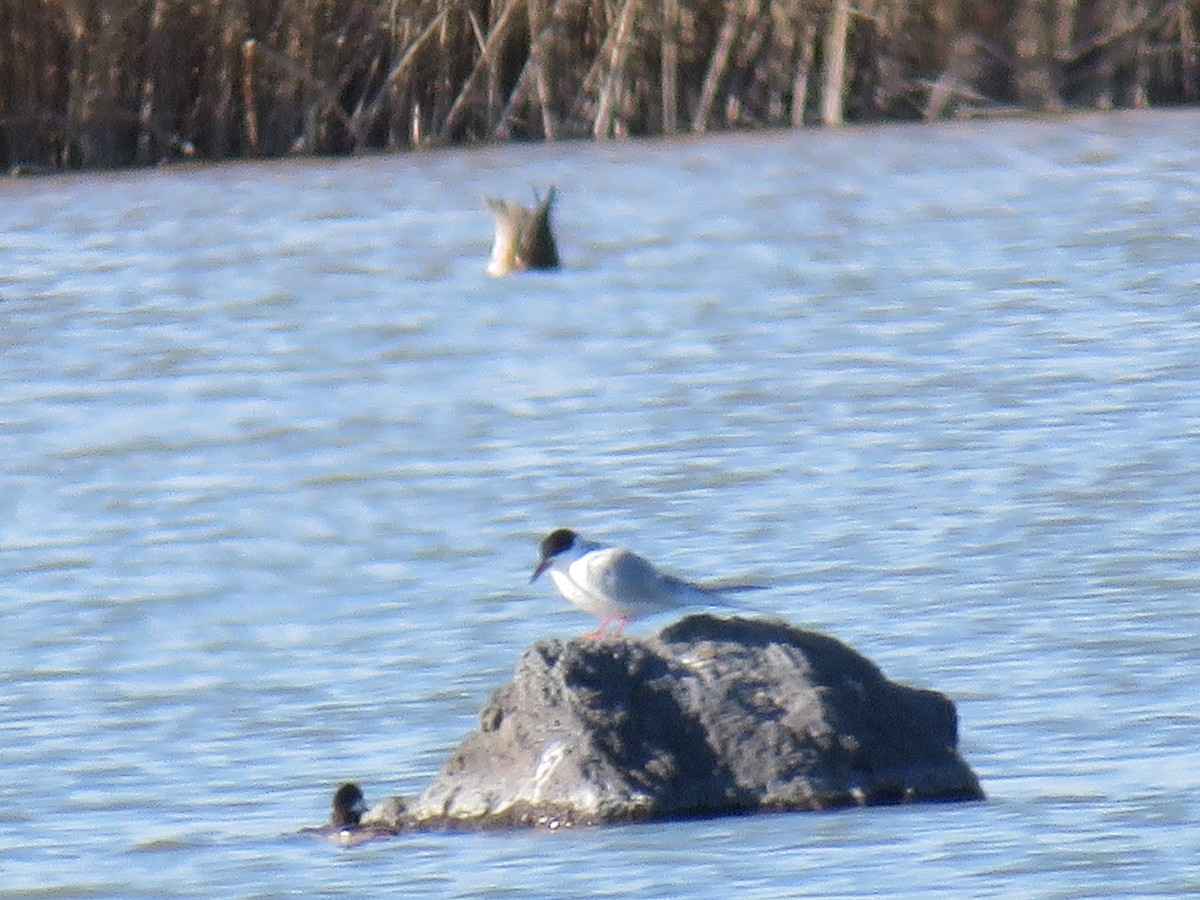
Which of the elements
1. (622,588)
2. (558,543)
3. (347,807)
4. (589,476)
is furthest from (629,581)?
(589,476)

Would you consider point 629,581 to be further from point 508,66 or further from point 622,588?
point 508,66

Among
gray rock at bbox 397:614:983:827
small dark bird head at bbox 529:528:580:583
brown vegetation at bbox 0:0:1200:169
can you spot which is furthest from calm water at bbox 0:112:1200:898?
small dark bird head at bbox 529:528:580:583

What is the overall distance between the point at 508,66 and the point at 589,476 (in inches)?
316

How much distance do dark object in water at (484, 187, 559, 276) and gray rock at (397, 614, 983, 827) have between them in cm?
909

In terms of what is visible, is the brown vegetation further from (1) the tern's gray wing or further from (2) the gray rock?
(2) the gray rock

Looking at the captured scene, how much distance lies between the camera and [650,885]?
4.68m

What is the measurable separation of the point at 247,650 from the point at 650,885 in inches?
99.8

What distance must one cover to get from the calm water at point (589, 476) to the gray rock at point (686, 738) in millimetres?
67

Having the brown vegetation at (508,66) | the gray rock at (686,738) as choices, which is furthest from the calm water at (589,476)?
the brown vegetation at (508,66)

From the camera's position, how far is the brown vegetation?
15.9m

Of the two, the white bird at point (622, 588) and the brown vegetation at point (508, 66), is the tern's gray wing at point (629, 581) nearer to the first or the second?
the white bird at point (622, 588)

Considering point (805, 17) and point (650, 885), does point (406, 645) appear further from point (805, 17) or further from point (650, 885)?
point (805, 17)

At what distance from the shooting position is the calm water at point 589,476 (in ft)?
16.8

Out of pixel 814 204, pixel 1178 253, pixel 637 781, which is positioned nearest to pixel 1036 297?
pixel 1178 253
